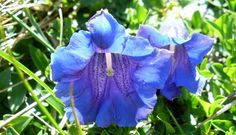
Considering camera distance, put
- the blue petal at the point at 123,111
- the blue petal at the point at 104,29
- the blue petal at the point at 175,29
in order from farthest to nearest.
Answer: the blue petal at the point at 175,29 → the blue petal at the point at 123,111 → the blue petal at the point at 104,29

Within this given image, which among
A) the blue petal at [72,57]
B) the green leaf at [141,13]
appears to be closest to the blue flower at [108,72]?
the blue petal at [72,57]

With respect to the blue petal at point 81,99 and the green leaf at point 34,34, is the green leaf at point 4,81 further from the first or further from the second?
the blue petal at point 81,99

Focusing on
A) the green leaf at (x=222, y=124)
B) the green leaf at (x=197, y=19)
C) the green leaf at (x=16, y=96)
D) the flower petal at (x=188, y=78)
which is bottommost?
the green leaf at (x=222, y=124)

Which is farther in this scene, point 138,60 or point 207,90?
point 207,90

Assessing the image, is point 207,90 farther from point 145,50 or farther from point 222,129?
point 145,50

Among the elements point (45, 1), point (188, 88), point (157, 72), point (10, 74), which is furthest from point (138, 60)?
point (45, 1)

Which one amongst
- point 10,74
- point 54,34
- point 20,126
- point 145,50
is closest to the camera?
point 145,50

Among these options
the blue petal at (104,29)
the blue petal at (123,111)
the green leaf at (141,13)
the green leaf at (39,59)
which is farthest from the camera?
the green leaf at (141,13)
